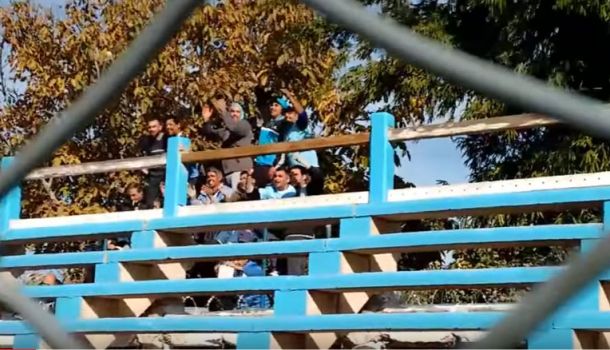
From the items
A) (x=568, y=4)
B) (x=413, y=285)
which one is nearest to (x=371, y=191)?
(x=413, y=285)

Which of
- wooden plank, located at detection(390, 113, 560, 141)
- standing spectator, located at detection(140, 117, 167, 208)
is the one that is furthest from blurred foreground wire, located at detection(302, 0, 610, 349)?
standing spectator, located at detection(140, 117, 167, 208)

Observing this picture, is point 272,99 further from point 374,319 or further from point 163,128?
point 374,319

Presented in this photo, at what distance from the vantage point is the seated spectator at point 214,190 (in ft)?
19.0

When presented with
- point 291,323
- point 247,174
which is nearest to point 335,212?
point 291,323

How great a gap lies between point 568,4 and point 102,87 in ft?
20.1

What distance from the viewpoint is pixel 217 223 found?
489 cm

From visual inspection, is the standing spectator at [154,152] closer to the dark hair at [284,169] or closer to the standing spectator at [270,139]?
the standing spectator at [270,139]

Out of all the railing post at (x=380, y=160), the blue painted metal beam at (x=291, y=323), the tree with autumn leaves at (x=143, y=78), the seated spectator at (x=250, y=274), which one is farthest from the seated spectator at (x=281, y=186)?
the tree with autumn leaves at (x=143, y=78)

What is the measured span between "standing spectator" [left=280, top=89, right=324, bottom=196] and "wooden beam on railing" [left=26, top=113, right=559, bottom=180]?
42 cm

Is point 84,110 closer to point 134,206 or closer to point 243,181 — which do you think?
point 243,181

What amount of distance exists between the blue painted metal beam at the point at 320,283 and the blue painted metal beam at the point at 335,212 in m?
0.28

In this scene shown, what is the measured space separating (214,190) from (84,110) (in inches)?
195

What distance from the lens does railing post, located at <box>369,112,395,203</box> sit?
14.9ft

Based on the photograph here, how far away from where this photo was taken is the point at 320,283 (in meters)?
4.37
